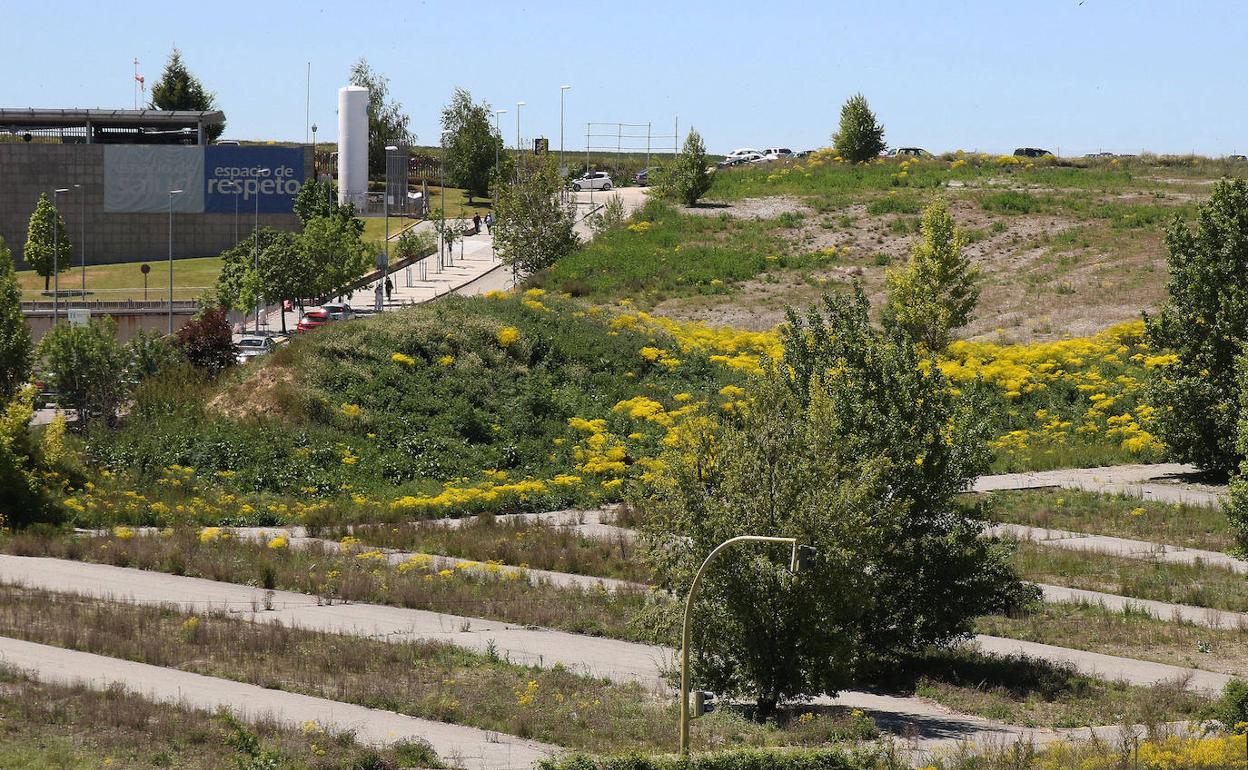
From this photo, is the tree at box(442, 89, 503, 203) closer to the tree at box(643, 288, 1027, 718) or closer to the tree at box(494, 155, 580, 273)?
the tree at box(494, 155, 580, 273)

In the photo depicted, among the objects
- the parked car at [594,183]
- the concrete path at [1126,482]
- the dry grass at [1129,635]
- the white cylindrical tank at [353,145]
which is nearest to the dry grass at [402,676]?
the dry grass at [1129,635]


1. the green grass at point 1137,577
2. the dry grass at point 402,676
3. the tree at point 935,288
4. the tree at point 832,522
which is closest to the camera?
the dry grass at point 402,676

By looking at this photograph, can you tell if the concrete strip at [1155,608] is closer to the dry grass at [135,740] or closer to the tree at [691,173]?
the dry grass at [135,740]

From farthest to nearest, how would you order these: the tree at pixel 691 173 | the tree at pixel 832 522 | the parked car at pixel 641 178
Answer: the parked car at pixel 641 178, the tree at pixel 691 173, the tree at pixel 832 522

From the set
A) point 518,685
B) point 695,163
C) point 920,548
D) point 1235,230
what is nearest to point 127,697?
point 518,685

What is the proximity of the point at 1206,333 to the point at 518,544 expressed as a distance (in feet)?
67.5

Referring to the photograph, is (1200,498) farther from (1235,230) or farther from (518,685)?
(518,685)

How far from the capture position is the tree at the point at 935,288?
184 ft

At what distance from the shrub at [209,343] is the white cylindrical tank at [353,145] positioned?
48.2m

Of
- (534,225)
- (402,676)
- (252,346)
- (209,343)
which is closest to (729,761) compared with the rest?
(402,676)

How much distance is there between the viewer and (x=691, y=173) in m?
83.8

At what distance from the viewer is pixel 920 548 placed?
26.2 meters

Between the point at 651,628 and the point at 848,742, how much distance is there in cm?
353

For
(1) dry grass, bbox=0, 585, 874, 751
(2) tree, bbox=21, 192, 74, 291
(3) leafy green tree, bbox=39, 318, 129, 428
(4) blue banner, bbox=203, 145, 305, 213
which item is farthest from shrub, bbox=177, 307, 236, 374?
(4) blue banner, bbox=203, 145, 305, 213
